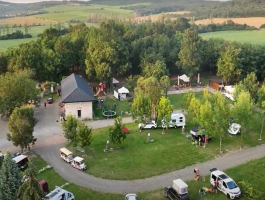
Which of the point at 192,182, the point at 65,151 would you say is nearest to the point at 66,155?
the point at 65,151

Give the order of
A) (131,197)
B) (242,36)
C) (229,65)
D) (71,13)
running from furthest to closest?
(71,13), (242,36), (229,65), (131,197)

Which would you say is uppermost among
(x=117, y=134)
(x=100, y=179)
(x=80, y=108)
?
(x=117, y=134)

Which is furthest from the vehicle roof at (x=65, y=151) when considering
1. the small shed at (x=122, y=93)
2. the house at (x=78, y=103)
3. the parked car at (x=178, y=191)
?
the small shed at (x=122, y=93)

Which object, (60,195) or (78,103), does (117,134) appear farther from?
(78,103)

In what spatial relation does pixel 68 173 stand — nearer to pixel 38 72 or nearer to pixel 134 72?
pixel 38 72

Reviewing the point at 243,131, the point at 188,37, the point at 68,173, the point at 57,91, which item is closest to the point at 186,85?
the point at 188,37

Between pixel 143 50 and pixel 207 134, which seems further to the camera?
pixel 143 50

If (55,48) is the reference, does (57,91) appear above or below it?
below
